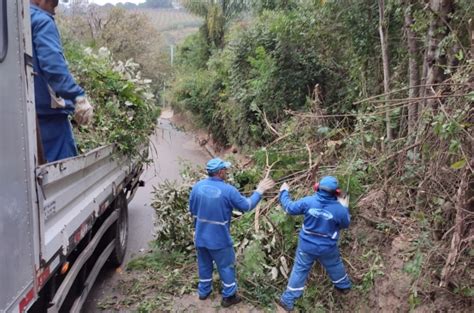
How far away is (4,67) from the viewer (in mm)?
2215

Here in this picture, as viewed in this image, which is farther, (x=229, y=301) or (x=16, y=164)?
(x=229, y=301)

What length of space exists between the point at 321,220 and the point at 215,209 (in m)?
1.10

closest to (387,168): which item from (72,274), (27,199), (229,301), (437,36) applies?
(437,36)

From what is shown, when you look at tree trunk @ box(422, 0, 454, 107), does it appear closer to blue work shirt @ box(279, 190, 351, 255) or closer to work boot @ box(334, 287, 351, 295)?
blue work shirt @ box(279, 190, 351, 255)

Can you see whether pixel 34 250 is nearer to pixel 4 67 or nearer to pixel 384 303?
pixel 4 67

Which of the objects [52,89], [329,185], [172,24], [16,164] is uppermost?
[172,24]

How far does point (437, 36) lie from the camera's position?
17.2 ft

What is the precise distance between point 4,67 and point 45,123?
1.65 meters

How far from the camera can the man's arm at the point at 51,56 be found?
11.5ft

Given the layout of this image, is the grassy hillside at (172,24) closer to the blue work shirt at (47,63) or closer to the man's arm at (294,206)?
the man's arm at (294,206)

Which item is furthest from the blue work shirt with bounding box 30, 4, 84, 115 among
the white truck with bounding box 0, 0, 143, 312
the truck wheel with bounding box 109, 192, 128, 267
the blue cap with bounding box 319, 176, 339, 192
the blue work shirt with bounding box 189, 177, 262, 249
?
the blue cap with bounding box 319, 176, 339, 192

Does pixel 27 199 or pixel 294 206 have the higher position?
pixel 27 199

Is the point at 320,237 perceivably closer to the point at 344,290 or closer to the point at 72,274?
the point at 344,290

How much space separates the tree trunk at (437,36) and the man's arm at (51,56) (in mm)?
3769
